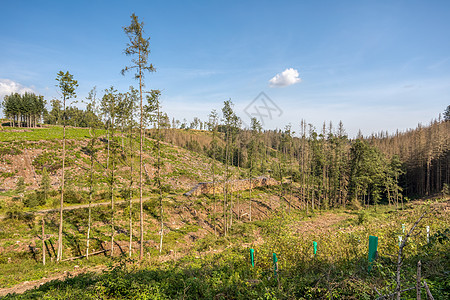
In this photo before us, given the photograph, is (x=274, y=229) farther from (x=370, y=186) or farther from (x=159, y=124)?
(x=370, y=186)

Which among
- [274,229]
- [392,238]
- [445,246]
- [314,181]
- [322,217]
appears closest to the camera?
[445,246]

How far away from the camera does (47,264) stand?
14.1 metres

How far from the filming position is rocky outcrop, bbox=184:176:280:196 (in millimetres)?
32844


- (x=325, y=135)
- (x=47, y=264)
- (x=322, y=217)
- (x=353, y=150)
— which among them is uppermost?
(x=325, y=135)

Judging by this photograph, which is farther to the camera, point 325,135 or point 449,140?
point 449,140

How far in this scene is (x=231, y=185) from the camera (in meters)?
29.1

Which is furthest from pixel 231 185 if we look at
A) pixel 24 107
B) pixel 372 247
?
pixel 24 107

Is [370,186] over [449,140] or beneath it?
beneath

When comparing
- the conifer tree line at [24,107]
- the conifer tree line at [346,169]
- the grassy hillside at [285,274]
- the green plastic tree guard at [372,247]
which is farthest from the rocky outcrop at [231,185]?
the conifer tree line at [24,107]

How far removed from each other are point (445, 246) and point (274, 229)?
5.39 metres

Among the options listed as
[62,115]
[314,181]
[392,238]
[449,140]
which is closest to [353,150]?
[314,181]

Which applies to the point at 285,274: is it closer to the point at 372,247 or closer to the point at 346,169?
the point at 372,247

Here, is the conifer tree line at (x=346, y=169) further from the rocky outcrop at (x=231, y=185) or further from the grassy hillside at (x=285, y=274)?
the grassy hillside at (x=285, y=274)

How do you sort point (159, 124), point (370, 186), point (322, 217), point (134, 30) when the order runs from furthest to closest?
point (370, 186) → point (322, 217) → point (159, 124) → point (134, 30)
